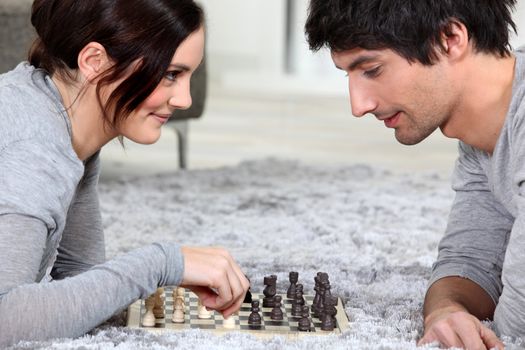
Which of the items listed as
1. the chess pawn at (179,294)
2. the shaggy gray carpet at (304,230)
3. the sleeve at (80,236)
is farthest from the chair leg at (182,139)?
the chess pawn at (179,294)

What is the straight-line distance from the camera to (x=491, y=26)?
174cm

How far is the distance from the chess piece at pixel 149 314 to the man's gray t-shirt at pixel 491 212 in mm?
526

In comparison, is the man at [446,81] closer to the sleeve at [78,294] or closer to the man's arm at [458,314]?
the man's arm at [458,314]

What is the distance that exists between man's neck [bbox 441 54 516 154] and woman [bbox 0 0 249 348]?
48cm

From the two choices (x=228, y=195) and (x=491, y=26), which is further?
(x=228, y=195)

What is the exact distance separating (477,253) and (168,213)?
4.41 ft

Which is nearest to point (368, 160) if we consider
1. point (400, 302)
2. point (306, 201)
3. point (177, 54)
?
point (306, 201)

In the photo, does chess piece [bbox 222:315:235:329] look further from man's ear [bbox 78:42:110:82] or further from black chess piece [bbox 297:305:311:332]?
man's ear [bbox 78:42:110:82]

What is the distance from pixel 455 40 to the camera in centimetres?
173

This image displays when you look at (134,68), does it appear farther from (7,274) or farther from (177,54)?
(7,274)

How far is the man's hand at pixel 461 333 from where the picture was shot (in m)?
1.60

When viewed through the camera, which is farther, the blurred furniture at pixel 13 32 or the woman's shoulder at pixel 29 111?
the blurred furniture at pixel 13 32

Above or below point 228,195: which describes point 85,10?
above

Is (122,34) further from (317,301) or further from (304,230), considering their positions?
(304,230)
